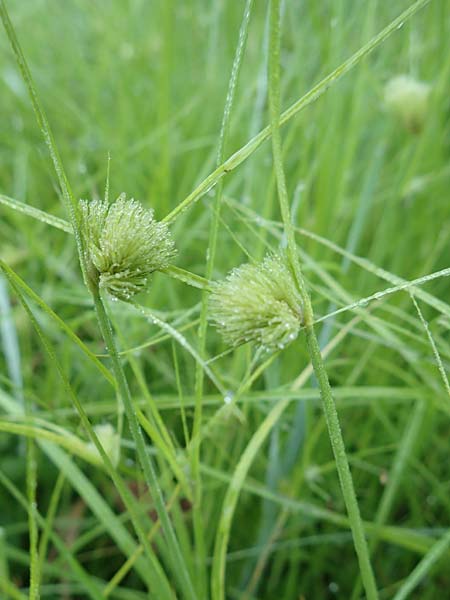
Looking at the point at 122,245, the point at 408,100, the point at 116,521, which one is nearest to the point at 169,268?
the point at 122,245

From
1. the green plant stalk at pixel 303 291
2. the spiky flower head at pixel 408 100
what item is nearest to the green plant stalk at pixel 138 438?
the green plant stalk at pixel 303 291

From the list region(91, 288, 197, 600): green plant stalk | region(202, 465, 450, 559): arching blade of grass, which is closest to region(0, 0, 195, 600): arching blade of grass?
region(91, 288, 197, 600): green plant stalk

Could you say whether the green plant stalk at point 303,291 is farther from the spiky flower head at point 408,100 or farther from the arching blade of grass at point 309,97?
the spiky flower head at point 408,100

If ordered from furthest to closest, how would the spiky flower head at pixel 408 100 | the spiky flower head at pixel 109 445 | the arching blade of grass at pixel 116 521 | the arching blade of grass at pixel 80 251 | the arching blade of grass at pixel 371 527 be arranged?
1. the spiky flower head at pixel 408 100
2. the arching blade of grass at pixel 371 527
3. the spiky flower head at pixel 109 445
4. the arching blade of grass at pixel 116 521
5. the arching blade of grass at pixel 80 251

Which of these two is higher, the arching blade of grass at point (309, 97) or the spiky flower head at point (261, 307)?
the arching blade of grass at point (309, 97)

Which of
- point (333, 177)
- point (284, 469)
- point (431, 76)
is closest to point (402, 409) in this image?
point (284, 469)

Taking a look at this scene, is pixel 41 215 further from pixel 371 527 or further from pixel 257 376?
pixel 371 527

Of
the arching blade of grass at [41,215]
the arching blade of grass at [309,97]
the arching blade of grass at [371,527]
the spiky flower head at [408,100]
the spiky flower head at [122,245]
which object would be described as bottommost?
the arching blade of grass at [371,527]
